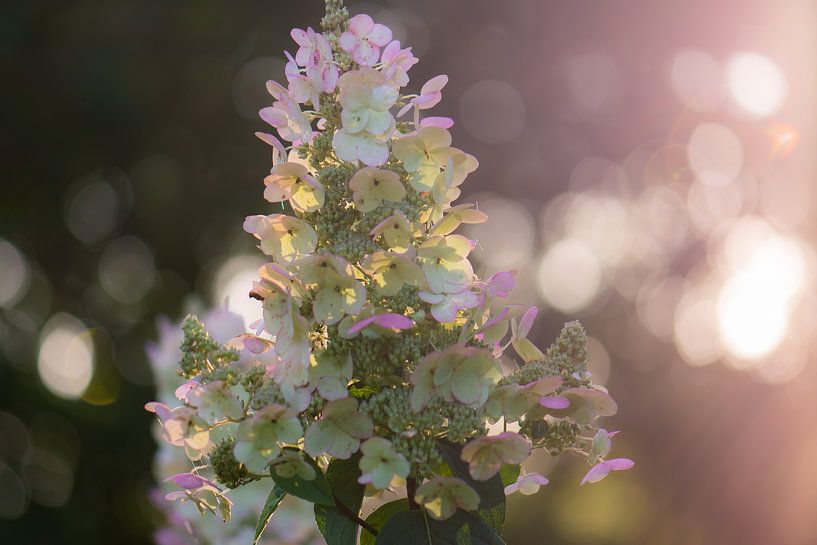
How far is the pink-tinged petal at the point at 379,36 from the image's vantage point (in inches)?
55.1

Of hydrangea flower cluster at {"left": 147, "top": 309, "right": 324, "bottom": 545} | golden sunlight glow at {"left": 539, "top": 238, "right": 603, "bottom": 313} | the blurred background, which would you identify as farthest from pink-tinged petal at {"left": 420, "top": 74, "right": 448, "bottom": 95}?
golden sunlight glow at {"left": 539, "top": 238, "right": 603, "bottom": 313}

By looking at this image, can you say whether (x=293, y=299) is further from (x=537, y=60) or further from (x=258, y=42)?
(x=537, y=60)

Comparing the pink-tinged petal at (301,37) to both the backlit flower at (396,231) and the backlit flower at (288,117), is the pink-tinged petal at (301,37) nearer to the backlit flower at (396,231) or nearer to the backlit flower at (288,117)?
the backlit flower at (288,117)

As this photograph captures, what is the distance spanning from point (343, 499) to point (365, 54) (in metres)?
0.64

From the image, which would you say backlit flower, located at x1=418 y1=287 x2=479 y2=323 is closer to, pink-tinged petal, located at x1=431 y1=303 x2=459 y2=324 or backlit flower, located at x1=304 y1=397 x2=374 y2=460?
pink-tinged petal, located at x1=431 y1=303 x2=459 y2=324

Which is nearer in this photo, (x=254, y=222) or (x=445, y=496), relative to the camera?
(x=445, y=496)

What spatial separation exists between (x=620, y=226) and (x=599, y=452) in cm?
1037

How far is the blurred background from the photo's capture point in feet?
25.7

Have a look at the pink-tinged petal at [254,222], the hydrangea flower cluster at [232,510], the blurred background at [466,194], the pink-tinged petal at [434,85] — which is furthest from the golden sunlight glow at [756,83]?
the pink-tinged petal at [254,222]

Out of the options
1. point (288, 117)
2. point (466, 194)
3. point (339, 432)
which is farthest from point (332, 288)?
point (466, 194)

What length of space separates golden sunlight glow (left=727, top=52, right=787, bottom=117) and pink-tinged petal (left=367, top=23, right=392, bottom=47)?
8291mm

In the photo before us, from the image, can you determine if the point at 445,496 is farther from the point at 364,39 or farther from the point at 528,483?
the point at 364,39

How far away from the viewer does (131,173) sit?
865 cm

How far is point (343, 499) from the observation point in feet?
4.33
